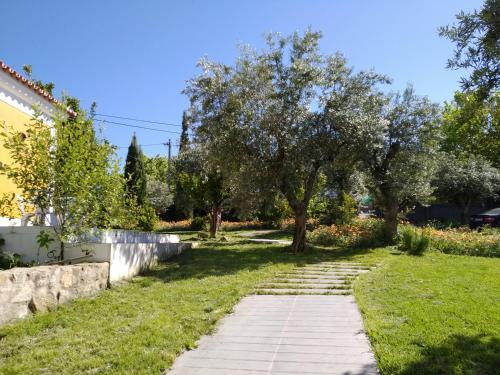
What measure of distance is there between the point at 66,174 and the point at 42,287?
1.94 m

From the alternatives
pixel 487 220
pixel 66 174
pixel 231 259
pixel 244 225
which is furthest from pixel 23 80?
pixel 487 220

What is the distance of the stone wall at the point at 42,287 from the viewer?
19.6ft

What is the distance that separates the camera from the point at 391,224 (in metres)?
16.3

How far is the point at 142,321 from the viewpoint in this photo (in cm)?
591

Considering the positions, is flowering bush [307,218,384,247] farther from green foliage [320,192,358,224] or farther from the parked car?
the parked car

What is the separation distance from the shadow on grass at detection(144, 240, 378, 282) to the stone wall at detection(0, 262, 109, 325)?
1874 millimetres

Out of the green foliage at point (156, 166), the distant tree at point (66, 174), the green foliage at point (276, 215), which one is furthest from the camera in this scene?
the green foliage at point (156, 166)

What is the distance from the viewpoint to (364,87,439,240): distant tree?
1531 centimetres

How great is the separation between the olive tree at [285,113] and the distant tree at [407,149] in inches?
74.8

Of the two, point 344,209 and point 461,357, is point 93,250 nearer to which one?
point 461,357

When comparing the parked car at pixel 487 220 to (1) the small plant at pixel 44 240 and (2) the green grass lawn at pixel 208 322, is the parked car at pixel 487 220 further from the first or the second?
(1) the small plant at pixel 44 240

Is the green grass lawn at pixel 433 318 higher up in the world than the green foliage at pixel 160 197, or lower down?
lower down

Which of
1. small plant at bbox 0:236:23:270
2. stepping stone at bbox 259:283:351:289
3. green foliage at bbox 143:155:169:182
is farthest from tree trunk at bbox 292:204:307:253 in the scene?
green foliage at bbox 143:155:169:182

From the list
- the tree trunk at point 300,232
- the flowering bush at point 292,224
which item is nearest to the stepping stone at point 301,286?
the tree trunk at point 300,232
